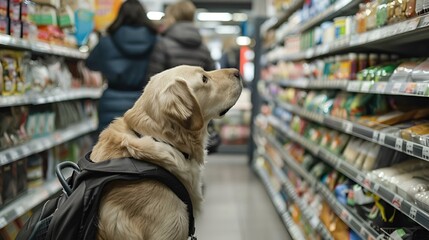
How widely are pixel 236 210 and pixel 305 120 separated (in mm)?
1388

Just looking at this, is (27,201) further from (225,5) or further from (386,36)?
(225,5)

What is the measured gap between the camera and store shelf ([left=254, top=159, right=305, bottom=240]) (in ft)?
12.2

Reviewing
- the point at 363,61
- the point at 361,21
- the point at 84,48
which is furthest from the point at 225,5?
the point at 361,21

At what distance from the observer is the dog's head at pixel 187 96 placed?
1832 mm

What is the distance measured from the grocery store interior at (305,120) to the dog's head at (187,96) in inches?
18.7

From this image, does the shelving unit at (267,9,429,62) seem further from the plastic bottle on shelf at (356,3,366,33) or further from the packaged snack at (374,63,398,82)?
the packaged snack at (374,63,398,82)

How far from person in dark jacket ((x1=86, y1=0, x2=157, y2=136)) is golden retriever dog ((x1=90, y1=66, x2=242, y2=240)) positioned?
72.9 inches

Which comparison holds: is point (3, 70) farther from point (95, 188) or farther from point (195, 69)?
point (95, 188)

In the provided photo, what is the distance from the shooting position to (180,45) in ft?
13.5

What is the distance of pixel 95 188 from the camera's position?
1628 millimetres

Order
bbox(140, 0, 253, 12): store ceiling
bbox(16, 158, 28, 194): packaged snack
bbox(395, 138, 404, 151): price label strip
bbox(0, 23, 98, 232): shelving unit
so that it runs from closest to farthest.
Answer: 1. bbox(395, 138, 404, 151): price label strip
2. bbox(0, 23, 98, 232): shelving unit
3. bbox(16, 158, 28, 194): packaged snack
4. bbox(140, 0, 253, 12): store ceiling

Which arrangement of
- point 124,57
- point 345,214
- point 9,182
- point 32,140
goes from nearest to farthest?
1. point 345,214
2. point 9,182
3. point 32,140
4. point 124,57

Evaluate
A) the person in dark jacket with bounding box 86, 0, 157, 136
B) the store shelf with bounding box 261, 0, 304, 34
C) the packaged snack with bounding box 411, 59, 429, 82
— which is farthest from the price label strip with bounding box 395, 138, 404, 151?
the store shelf with bounding box 261, 0, 304, 34

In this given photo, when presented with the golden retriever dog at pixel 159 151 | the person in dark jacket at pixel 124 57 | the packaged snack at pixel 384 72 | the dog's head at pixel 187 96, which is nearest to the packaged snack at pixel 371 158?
the packaged snack at pixel 384 72
